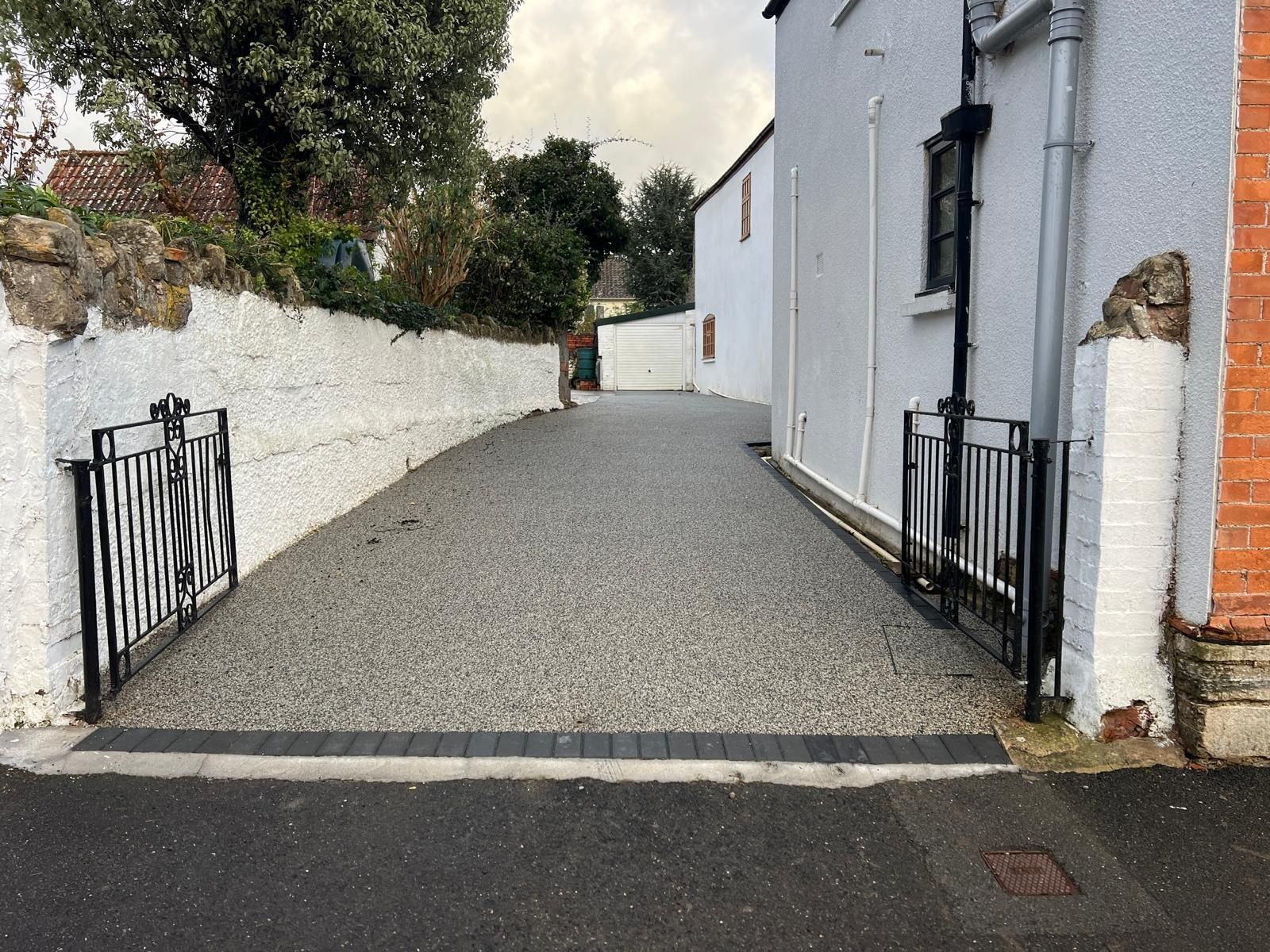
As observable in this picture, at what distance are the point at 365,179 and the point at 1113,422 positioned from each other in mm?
10734

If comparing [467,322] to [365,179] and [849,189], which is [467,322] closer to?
[365,179]

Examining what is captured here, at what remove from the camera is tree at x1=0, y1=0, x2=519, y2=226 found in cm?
986

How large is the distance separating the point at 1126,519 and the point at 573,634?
2.76 meters

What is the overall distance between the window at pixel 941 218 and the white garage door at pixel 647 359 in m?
23.9

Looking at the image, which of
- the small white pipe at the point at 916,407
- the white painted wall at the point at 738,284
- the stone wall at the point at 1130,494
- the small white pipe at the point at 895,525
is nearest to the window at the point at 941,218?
the small white pipe at the point at 916,407

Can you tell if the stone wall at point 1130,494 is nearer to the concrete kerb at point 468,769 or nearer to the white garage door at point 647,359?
the concrete kerb at point 468,769

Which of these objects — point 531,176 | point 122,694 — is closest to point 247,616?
point 122,694

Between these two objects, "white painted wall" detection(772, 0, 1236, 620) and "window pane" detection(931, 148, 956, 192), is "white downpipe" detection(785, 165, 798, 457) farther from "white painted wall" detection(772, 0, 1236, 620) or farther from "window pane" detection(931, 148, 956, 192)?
A: "window pane" detection(931, 148, 956, 192)

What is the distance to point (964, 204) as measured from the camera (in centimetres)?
559

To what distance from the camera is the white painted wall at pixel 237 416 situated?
3.91 m

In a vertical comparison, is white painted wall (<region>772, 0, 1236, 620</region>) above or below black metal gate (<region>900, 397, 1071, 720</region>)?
above

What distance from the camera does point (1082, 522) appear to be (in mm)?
3846

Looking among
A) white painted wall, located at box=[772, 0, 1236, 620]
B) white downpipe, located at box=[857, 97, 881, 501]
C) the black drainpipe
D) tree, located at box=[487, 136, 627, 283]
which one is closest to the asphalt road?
white painted wall, located at box=[772, 0, 1236, 620]

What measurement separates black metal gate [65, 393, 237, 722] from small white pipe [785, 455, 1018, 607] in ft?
12.9
